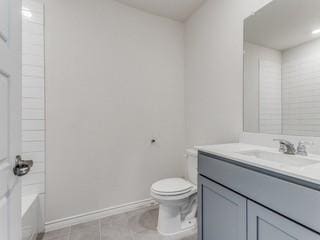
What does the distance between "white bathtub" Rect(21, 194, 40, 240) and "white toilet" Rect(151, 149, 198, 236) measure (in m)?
1.00

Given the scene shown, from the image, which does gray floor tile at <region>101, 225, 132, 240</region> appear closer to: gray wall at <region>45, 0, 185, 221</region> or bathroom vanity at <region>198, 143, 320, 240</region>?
gray wall at <region>45, 0, 185, 221</region>

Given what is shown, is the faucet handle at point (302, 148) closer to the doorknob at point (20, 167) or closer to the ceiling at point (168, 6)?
the doorknob at point (20, 167)

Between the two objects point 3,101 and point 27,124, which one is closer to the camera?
point 3,101

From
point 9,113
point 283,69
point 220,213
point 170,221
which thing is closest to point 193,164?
point 170,221

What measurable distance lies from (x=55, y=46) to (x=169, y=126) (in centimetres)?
153

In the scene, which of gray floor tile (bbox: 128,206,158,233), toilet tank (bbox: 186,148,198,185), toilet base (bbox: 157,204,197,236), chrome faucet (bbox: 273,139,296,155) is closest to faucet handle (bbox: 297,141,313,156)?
chrome faucet (bbox: 273,139,296,155)

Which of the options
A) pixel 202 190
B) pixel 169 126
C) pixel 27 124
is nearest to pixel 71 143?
pixel 27 124

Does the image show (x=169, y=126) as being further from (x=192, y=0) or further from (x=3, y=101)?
(x=3, y=101)

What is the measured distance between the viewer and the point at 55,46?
179 cm

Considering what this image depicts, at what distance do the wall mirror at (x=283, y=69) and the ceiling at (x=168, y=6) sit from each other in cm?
85

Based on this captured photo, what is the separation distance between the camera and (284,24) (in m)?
1.34

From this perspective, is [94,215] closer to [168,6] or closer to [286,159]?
[286,159]

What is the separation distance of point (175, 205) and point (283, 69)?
4.74ft

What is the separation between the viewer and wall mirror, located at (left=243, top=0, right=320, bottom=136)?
1182 millimetres
